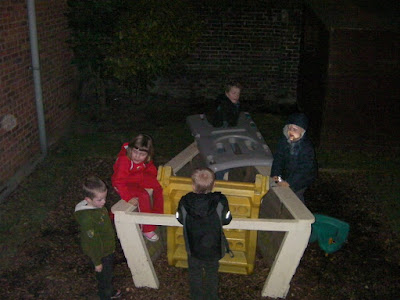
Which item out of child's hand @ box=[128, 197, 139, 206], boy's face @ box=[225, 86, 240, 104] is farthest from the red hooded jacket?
boy's face @ box=[225, 86, 240, 104]

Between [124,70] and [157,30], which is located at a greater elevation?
[157,30]

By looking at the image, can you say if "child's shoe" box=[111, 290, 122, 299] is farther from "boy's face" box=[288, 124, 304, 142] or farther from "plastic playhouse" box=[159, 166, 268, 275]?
"boy's face" box=[288, 124, 304, 142]

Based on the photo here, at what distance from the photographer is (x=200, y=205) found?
3.57 m

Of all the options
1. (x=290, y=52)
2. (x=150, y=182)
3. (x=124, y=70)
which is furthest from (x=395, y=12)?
(x=150, y=182)

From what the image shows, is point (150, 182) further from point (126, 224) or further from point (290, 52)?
point (290, 52)

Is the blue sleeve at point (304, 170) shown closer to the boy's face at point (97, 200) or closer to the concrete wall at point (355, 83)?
the boy's face at point (97, 200)

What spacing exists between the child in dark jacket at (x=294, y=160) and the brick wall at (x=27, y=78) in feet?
12.8

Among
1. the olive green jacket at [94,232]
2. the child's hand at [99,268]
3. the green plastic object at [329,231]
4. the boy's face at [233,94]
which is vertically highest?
the boy's face at [233,94]

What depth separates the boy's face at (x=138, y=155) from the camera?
443cm

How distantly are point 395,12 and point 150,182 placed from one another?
6.56 m

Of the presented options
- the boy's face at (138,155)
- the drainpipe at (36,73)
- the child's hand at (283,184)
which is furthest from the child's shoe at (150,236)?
the drainpipe at (36,73)

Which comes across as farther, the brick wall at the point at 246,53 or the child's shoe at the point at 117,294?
the brick wall at the point at 246,53

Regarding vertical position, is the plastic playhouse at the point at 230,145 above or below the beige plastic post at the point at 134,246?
above

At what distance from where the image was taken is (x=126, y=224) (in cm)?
407
